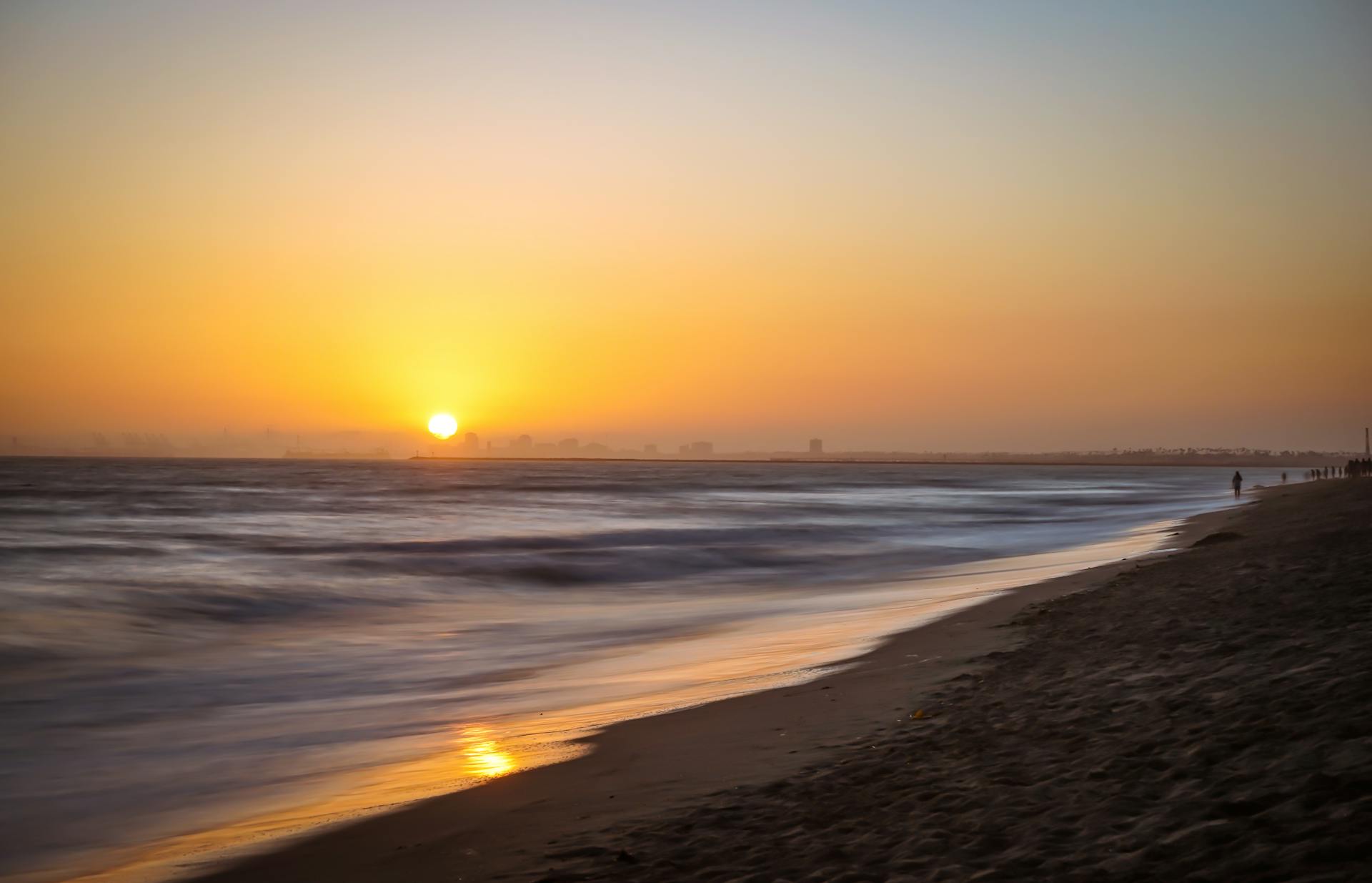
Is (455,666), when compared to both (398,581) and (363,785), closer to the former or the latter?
(363,785)

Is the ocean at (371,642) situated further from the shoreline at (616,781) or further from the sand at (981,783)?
the sand at (981,783)

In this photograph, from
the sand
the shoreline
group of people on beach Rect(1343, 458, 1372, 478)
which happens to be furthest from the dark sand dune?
group of people on beach Rect(1343, 458, 1372, 478)

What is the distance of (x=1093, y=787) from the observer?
16.3ft

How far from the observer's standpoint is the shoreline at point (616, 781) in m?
5.17

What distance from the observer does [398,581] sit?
24.0 meters

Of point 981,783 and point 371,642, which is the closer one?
point 981,783

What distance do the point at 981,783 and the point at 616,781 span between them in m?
2.29

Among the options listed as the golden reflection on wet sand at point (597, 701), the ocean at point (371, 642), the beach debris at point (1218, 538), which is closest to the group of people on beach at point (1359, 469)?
the ocean at point (371, 642)

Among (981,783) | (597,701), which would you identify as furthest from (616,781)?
(597,701)

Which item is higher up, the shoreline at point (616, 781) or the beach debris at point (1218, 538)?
the beach debris at point (1218, 538)

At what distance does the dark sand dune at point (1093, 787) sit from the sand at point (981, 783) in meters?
0.02

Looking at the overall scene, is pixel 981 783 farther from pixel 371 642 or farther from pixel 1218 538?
pixel 1218 538

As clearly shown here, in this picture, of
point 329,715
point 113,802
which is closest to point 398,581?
point 329,715

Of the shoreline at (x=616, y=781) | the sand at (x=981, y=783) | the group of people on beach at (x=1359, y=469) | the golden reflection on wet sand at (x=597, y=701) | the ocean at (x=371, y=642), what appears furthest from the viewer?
the group of people on beach at (x=1359, y=469)
